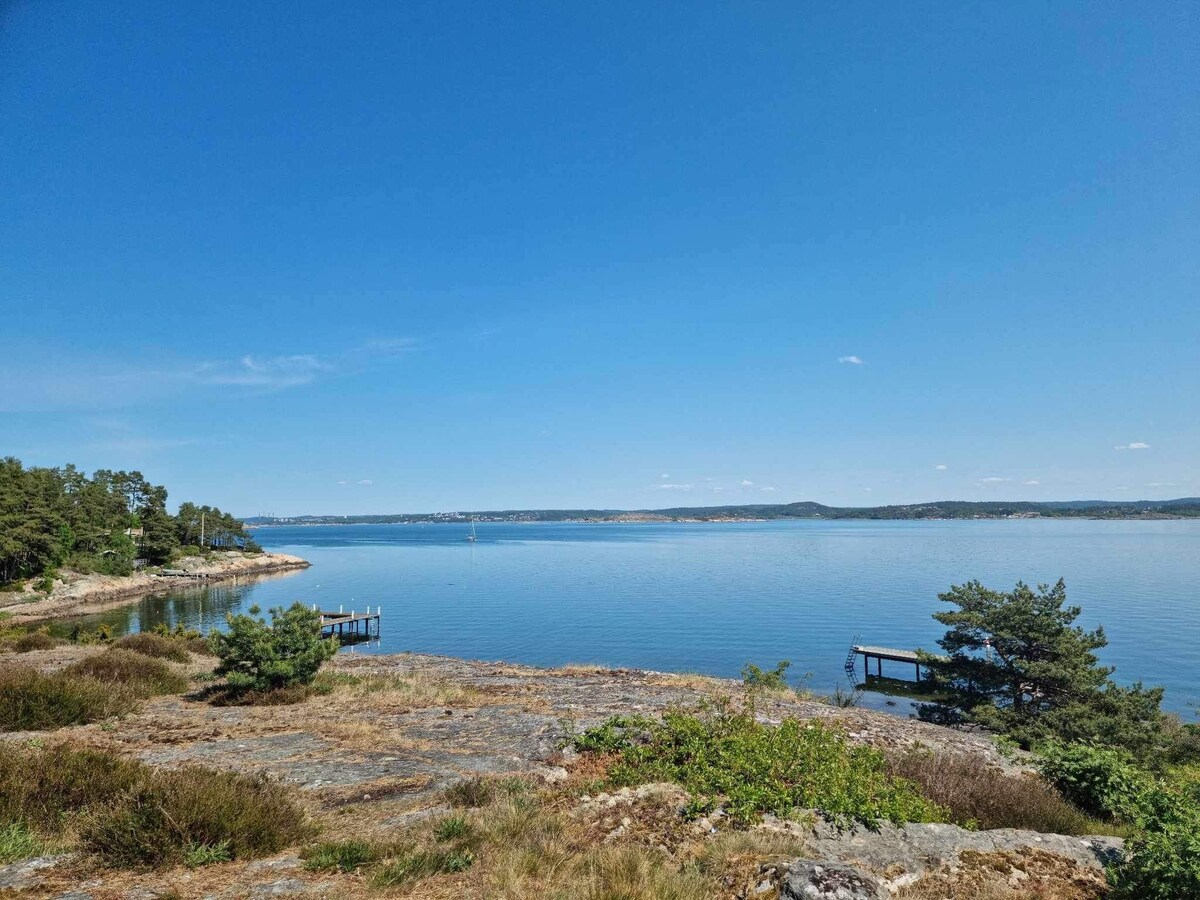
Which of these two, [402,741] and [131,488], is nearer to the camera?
[402,741]

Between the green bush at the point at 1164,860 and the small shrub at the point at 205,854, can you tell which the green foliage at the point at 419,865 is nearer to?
the small shrub at the point at 205,854

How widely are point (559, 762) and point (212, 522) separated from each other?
148410 millimetres

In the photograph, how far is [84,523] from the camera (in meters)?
82.8

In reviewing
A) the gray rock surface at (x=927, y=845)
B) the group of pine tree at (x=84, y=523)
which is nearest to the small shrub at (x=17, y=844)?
the gray rock surface at (x=927, y=845)

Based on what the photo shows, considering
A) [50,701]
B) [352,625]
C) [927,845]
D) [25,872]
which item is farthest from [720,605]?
[25,872]

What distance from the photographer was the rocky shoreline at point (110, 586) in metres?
62.5

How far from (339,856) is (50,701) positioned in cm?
1126

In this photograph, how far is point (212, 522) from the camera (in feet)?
433

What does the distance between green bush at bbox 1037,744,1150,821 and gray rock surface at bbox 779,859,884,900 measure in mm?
7095

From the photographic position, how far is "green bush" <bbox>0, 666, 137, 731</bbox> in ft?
41.1

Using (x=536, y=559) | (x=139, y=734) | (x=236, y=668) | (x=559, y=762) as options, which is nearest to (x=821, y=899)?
(x=559, y=762)

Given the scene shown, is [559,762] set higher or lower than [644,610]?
higher

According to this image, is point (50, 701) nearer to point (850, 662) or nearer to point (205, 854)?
point (205, 854)

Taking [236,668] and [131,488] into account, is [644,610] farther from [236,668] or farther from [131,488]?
[131,488]
